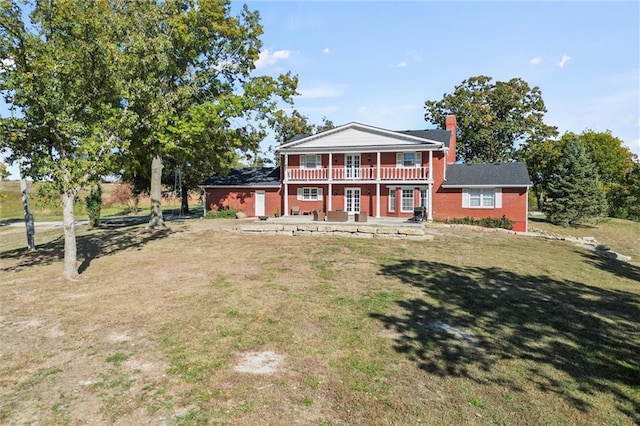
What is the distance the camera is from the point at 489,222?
27781 millimetres

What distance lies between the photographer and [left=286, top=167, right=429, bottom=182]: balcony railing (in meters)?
29.2

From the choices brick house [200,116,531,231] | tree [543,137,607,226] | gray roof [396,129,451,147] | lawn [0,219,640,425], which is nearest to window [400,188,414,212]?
brick house [200,116,531,231]

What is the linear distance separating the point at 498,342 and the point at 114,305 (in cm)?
877

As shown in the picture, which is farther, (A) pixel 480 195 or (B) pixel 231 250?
(A) pixel 480 195

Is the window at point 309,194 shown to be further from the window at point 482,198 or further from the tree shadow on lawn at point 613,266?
the tree shadow on lawn at point 613,266

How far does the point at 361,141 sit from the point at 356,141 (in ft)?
1.34

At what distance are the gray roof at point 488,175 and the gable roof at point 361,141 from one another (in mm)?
2611

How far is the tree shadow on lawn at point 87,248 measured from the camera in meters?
15.2

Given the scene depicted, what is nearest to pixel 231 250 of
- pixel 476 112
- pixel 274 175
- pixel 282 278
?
pixel 282 278

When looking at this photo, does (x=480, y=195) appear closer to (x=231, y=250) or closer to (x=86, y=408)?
(x=231, y=250)

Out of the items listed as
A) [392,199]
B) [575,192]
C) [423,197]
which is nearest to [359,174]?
[392,199]

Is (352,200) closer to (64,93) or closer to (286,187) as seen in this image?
(286,187)

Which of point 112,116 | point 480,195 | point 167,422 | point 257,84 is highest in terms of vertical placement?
point 257,84

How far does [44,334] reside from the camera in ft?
25.5
